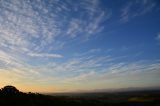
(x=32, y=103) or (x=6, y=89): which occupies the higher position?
(x=6, y=89)

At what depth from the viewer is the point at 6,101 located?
32656 mm

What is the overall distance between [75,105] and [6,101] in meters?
12.6

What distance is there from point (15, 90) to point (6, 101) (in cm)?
579

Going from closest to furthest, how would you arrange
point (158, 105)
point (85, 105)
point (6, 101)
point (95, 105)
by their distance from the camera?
point (6, 101) < point (85, 105) < point (95, 105) < point (158, 105)

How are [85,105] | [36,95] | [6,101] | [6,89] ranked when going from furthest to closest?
[85,105] < [36,95] < [6,89] < [6,101]

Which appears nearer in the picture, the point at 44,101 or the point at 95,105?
the point at 44,101

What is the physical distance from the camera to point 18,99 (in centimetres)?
3403

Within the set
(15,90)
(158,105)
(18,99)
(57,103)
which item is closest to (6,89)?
(15,90)

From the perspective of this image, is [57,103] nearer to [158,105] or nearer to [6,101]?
[6,101]

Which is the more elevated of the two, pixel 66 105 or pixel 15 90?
pixel 15 90

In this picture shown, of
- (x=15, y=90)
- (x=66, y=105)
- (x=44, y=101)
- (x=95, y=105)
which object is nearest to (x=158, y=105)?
(x=95, y=105)

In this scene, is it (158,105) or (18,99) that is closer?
(18,99)

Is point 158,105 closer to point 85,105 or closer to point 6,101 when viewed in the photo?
point 85,105

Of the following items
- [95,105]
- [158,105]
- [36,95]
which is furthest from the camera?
[158,105]
